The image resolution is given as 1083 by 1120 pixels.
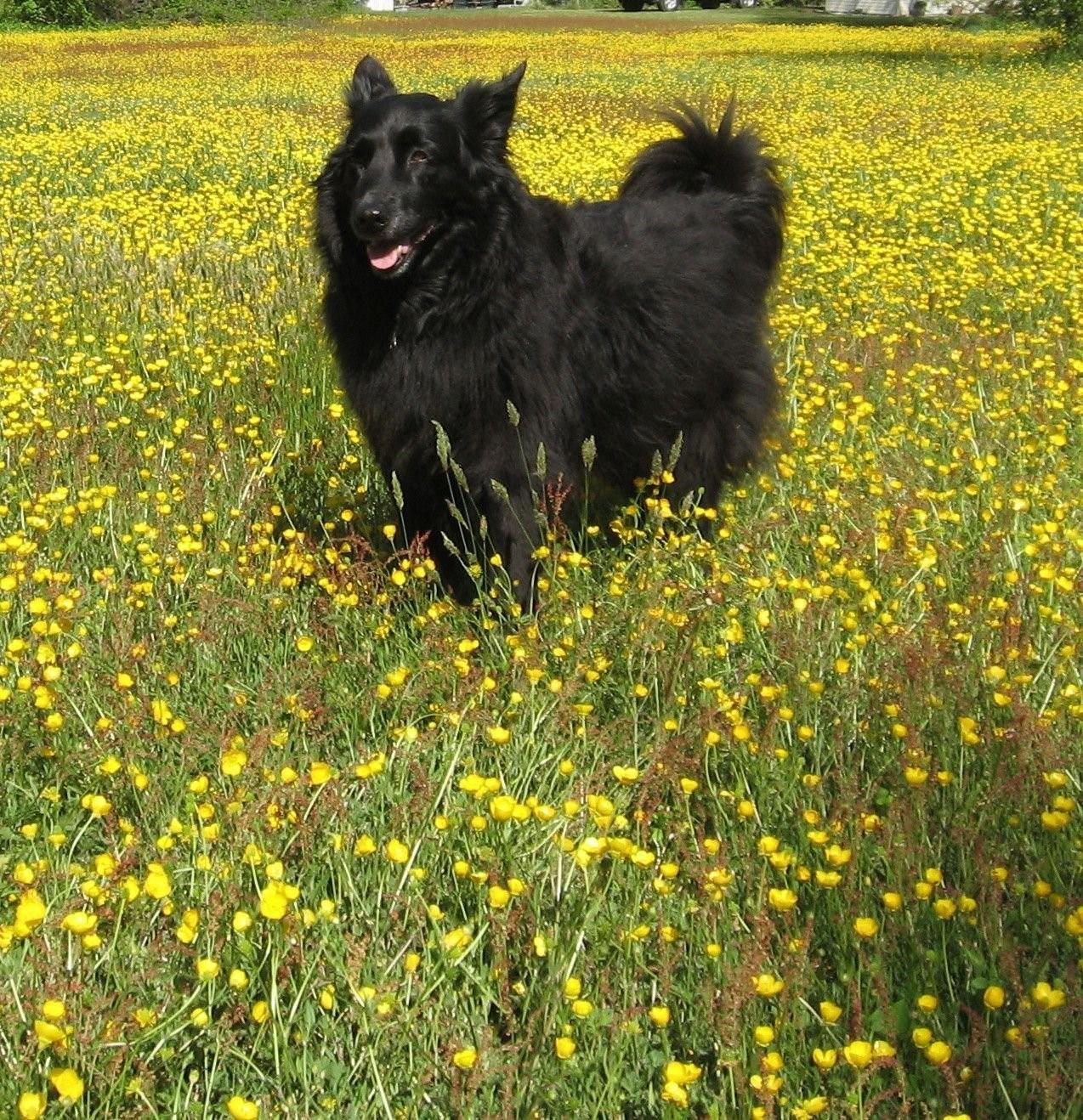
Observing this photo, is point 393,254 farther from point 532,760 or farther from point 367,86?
point 532,760

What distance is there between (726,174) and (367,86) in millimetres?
1431

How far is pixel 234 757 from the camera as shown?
6.62 ft

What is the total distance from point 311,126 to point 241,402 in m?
8.85

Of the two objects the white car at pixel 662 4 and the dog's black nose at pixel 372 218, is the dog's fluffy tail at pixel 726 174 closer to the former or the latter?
the dog's black nose at pixel 372 218

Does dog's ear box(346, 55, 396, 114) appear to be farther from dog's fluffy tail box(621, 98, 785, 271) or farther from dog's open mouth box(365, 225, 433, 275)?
dog's fluffy tail box(621, 98, 785, 271)

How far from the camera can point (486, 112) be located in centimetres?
352

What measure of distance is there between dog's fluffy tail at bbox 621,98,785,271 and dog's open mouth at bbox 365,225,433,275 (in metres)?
1.36

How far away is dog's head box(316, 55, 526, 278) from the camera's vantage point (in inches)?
130

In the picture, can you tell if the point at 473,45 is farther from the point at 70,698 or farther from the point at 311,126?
the point at 70,698

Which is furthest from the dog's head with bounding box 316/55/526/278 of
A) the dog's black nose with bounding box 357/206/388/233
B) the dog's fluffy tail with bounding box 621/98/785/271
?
the dog's fluffy tail with bounding box 621/98/785/271

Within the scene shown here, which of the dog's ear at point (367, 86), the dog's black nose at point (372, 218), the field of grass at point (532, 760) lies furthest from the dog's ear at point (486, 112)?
the field of grass at point (532, 760)

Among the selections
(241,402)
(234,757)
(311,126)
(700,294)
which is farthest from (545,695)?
(311,126)

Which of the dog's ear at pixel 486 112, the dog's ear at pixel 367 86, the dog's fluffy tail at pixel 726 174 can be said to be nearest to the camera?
the dog's ear at pixel 486 112

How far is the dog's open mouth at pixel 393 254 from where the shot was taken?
11.0 ft
